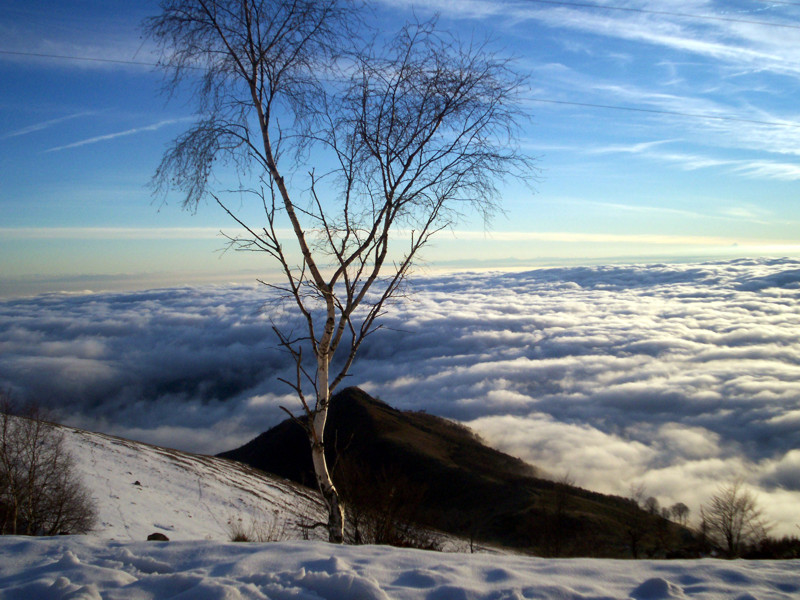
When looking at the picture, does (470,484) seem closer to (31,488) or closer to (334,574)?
(31,488)

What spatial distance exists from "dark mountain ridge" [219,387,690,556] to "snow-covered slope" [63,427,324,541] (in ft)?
29.9

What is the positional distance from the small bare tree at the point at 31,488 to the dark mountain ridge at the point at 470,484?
33026 mm

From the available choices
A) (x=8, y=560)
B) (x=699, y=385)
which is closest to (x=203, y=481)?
(x=8, y=560)

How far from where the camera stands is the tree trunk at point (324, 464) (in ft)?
21.8

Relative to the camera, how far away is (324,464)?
682cm

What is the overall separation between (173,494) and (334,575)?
39393 mm

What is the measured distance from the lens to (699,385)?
178 metres

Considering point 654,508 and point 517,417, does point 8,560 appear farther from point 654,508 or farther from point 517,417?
point 517,417

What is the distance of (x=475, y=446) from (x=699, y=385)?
118142mm

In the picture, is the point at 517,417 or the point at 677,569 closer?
the point at 677,569

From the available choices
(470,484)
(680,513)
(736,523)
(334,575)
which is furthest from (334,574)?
(680,513)

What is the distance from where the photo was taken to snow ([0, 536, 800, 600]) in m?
3.75

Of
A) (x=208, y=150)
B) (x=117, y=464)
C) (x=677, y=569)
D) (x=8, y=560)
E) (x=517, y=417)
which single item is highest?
(x=208, y=150)

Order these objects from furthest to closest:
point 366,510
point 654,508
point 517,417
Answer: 1. point 517,417
2. point 654,508
3. point 366,510
